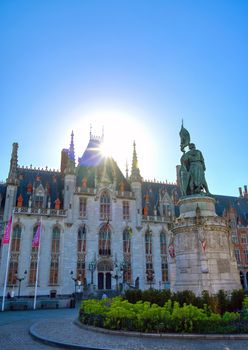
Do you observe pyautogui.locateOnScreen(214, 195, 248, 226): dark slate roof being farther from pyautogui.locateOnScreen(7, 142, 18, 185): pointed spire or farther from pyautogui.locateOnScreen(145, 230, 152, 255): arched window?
pyautogui.locateOnScreen(7, 142, 18, 185): pointed spire

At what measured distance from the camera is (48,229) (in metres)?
41.2

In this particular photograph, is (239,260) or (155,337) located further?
(239,260)

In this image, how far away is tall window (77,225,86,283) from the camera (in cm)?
4019

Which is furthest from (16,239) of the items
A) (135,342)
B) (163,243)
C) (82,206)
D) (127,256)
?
(135,342)

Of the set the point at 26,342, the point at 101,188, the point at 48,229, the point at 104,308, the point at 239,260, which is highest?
the point at 101,188

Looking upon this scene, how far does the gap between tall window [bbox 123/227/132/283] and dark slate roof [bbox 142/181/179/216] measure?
251 inches

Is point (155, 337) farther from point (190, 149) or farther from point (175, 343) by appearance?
point (190, 149)

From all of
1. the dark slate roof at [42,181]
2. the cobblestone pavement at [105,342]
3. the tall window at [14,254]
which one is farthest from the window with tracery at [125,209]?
the cobblestone pavement at [105,342]

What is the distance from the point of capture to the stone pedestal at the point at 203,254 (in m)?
14.9

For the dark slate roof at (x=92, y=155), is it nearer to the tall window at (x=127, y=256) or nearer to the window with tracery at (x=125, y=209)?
the window with tracery at (x=125, y=209)

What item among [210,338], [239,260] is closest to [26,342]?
[210,338]

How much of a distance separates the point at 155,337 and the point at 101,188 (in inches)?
1389

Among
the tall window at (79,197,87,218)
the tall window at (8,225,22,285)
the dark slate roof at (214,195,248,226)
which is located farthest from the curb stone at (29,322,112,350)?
the dark slate roof at (214,195,248,226)

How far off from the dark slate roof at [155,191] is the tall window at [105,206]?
722cm
